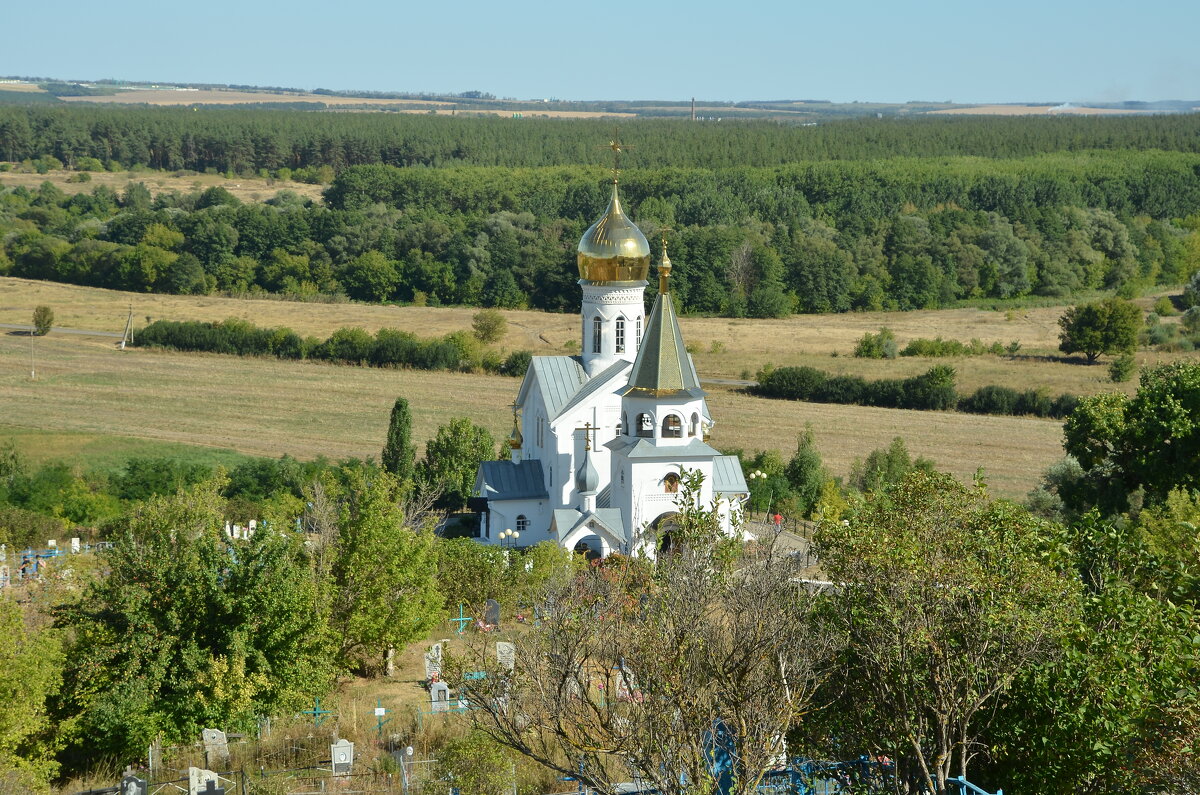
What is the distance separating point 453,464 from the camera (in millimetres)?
33656

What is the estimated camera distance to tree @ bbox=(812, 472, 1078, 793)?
12.3 meters

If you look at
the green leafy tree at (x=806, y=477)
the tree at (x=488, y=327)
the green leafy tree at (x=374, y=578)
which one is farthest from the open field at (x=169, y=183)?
the green leafy tree at (x=374, y=578)

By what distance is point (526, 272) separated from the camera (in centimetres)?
7406

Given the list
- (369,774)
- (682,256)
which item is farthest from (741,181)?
(369,774)

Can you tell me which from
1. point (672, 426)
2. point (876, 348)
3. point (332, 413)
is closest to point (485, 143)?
point (876, 348)

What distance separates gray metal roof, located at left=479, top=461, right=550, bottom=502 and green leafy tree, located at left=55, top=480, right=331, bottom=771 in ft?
36.9

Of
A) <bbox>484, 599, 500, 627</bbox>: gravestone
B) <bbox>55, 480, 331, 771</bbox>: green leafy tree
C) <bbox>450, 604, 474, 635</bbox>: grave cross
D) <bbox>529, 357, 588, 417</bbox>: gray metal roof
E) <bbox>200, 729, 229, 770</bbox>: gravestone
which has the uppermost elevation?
<bbox>529, 357, 588, 417</bbox>: gray metal roof

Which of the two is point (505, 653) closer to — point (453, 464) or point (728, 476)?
point (728, 476)

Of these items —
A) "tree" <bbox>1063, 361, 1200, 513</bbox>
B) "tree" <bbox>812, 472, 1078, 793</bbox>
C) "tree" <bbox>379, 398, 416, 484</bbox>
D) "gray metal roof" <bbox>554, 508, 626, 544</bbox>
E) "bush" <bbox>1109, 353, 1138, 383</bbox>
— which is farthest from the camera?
"bush" <bbox>1109, 353, 1138, 383</bbox>

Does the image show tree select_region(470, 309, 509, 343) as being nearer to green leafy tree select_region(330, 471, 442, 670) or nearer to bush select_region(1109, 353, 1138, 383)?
bush select_region(1109, 353, 1138, 383)

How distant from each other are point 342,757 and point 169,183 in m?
102

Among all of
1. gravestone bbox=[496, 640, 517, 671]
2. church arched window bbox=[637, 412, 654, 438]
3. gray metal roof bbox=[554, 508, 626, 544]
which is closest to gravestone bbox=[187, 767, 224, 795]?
gravestone bbox=[496, 640, 517, 671]

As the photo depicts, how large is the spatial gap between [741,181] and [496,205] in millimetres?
17357

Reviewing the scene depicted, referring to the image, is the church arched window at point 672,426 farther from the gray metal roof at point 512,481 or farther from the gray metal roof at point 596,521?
the gray metal roof at point 512,481
